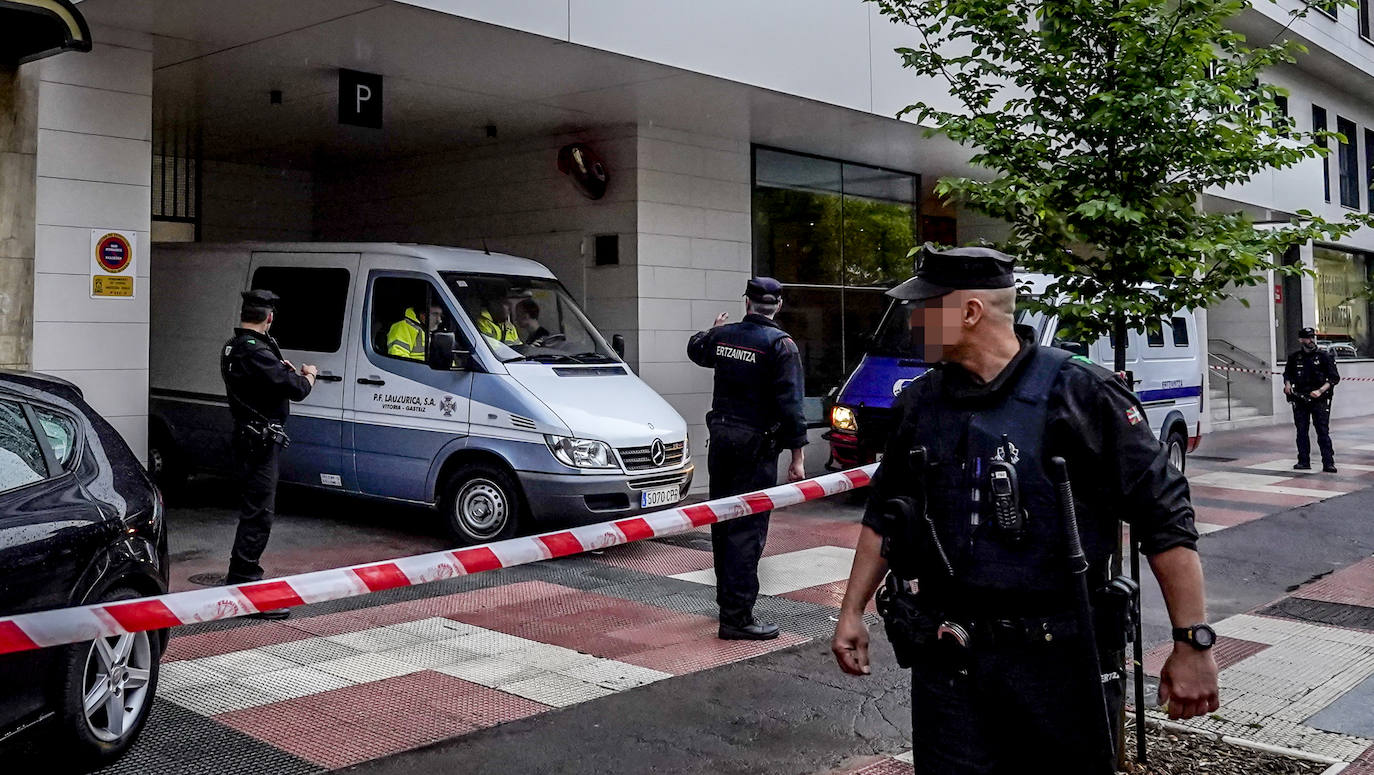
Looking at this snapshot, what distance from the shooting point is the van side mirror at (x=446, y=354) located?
8.79 meters

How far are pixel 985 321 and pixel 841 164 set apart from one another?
40.9ft

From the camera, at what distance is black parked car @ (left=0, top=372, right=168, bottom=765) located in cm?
390

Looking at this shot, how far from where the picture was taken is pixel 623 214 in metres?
12.2

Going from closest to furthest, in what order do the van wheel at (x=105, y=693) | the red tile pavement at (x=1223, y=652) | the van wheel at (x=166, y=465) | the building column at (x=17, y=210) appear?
the van wheel at (x=105, y=693)
the red tile pavement at (x=1223, y=652)
the building column at (x=17, y=210)
the van wheel at (x=166, y=465)

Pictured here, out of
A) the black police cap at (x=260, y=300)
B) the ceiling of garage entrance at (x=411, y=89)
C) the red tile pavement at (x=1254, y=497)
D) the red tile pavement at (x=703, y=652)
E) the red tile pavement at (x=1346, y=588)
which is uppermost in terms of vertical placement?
the ceiling of garage entrance at (x=411, y=89)

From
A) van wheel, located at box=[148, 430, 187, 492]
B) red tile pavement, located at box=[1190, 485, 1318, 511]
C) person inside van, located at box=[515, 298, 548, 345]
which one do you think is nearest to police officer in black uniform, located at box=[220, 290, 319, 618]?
person inside van, located at box=[515, 298, 548, 345]

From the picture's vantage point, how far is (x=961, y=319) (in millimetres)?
3025

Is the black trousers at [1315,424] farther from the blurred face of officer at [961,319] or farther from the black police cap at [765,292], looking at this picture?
the blurred face of officer at [961,319]

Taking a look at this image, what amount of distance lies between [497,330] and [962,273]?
263 inches

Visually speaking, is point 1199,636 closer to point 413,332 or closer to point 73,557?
point 73,557

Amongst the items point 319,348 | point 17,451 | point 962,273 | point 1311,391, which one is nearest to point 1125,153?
point 962,273

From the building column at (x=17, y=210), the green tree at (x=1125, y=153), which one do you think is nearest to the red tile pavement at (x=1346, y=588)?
the green tree at (x=1125, y=153)

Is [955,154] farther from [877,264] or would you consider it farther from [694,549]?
[694,549]

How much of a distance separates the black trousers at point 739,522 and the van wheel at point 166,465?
6345 mm
